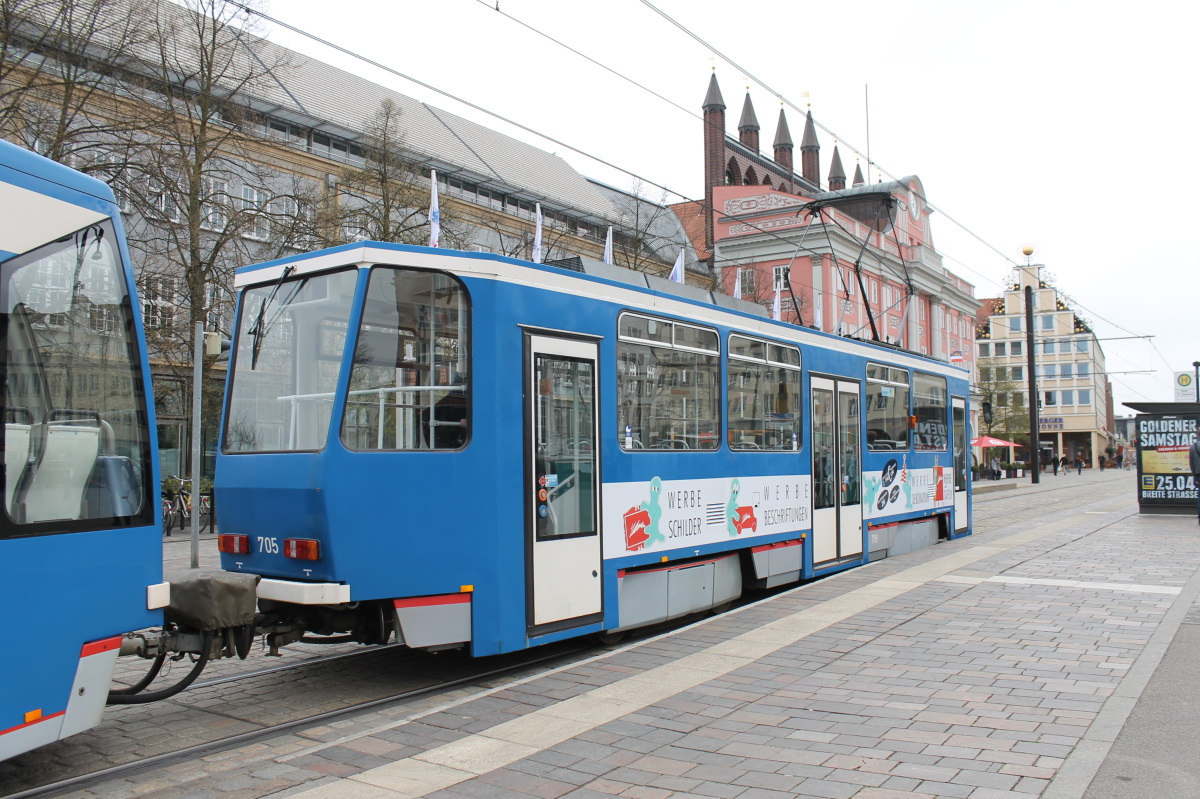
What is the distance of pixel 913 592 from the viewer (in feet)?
33.9

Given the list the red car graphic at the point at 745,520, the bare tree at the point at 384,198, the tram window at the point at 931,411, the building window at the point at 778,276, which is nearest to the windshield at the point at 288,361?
the red car graphic at the point at 745,520

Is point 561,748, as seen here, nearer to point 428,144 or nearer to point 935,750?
point 935,750

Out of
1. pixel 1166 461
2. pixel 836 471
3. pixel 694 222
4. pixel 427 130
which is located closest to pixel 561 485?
pixel 836 471

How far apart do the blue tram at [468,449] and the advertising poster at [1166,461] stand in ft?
57.0

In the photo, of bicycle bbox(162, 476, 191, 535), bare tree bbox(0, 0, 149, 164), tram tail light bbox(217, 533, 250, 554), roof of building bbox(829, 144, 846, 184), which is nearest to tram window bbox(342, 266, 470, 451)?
tram tail light bbox(217, 533, 250, 554)

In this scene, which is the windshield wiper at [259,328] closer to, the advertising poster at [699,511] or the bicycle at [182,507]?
the advertising poster at [699,511]

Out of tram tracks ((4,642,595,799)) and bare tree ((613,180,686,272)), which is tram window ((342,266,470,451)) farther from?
bare tree ((613,180,686,272))

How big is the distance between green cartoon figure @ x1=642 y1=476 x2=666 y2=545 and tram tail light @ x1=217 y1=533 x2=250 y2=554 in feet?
10.7

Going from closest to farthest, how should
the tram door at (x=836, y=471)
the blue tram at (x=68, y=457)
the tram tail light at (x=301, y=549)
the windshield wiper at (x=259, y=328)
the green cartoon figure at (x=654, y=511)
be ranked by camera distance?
1. the blue tram at (x=68, y=457)
2. the tram tail light at (x=301, y=549)
3. the windshield wiper at (x=259, y=328)
4. the green cartoon figure at (x=654, y=511)
5. the tram door at (x=836, y=471)

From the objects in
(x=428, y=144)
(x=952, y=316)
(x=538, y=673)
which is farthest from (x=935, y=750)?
(x=952, y=316)

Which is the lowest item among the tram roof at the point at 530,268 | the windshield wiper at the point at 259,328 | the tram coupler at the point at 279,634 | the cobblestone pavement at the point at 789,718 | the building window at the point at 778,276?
the cobblestone pavement at the point at 789,718

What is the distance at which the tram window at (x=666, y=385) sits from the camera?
838 centimetres

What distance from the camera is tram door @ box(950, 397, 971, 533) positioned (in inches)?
672

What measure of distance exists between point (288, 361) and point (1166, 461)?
866 inches
